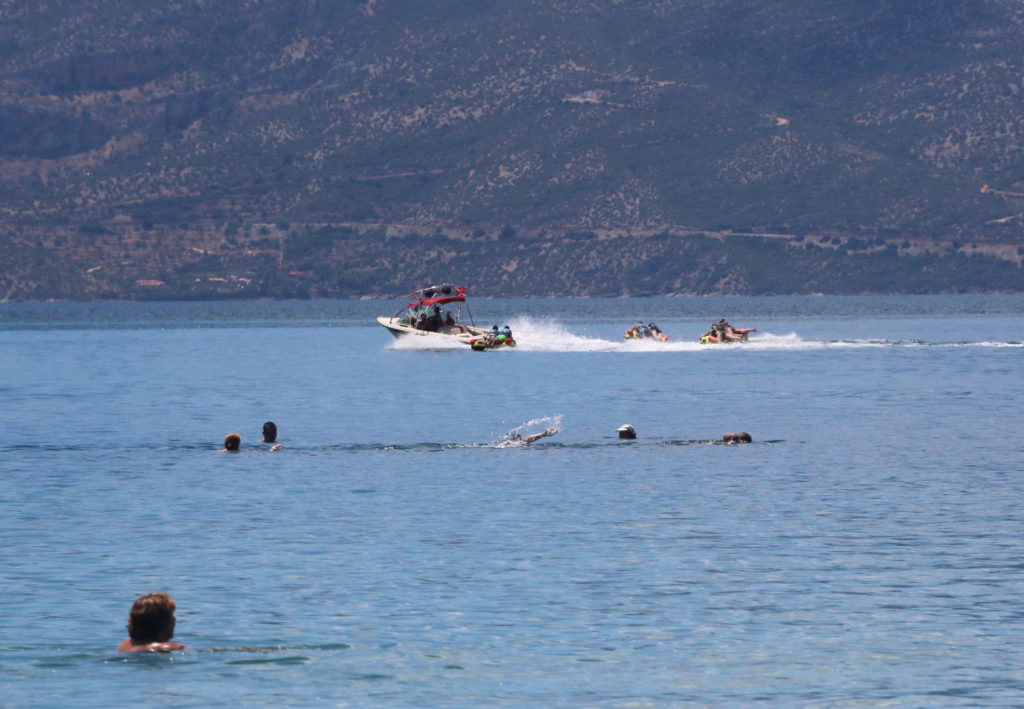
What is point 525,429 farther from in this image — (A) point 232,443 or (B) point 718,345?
(B) point 718,345

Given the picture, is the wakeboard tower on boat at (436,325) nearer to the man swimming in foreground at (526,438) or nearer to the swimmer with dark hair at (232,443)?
the man swimming in foreground at (526,438)

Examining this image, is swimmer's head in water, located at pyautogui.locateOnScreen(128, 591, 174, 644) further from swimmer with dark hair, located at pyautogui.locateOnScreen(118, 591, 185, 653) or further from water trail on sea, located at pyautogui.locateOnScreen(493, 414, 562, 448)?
water trail on sea, located at pyautogui.locateOnScreen(493, 414, 562, 448)

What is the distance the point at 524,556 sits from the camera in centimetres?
2889

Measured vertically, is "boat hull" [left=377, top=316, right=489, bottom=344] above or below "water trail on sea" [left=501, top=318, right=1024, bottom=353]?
above

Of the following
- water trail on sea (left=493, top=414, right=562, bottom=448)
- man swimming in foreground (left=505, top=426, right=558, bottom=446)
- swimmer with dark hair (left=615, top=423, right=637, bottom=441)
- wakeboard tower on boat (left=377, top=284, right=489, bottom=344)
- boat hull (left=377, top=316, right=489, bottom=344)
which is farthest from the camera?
wakeboard tower on boat (left=377, top=284, right=489, bottom=344)

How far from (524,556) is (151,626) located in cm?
925

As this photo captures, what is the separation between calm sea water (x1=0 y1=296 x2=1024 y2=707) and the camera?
20.8 metres

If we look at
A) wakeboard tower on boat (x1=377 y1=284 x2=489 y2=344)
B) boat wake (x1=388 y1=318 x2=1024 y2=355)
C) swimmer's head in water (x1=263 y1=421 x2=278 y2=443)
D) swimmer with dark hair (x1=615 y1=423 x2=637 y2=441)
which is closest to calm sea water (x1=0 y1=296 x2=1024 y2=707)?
swimmer's head in water (x1=263 y1=421 x2=278 y2=443)

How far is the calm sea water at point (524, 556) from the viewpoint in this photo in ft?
68.3

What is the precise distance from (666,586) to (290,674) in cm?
717

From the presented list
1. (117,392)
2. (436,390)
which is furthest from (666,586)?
(117,392)

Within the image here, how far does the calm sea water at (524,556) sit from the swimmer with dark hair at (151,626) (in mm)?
205

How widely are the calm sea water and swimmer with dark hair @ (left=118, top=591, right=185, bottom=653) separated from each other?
205 millimetres

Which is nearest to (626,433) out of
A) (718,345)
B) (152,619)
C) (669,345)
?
(152,619)
